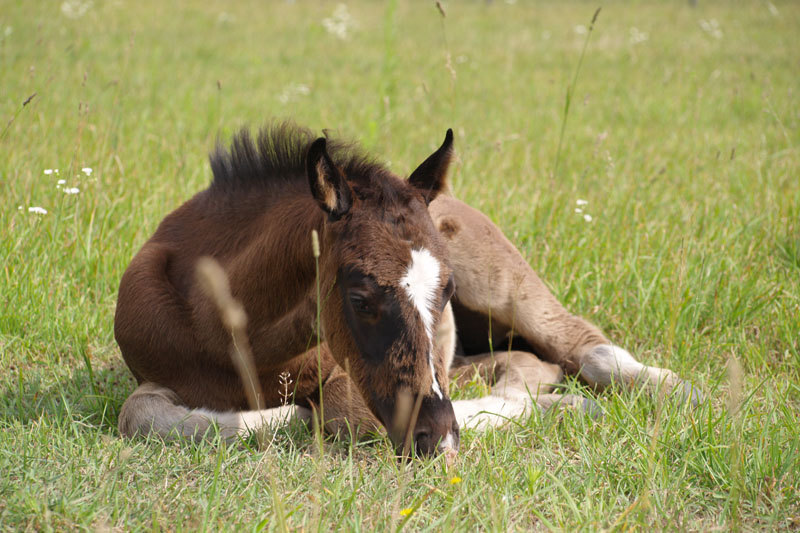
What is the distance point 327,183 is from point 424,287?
537 millimetres

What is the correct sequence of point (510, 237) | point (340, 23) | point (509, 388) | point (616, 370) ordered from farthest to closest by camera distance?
point (340, 23), point (510, 237), point (509, 388), point (616, 370)

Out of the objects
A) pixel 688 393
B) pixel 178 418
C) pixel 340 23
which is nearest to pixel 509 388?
pixel 688 393

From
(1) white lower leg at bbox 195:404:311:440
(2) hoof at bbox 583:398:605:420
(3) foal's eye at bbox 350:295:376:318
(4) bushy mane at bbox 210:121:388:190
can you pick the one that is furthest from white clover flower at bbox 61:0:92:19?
(2) hoof at bbox 583:398:605:420

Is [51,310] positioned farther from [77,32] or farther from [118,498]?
[77,32]

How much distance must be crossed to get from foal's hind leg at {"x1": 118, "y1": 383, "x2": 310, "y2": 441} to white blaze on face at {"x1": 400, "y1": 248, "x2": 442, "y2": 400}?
0.89m

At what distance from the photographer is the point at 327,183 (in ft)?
8.89

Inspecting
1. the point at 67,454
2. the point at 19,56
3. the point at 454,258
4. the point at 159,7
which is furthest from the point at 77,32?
the point at 67,454

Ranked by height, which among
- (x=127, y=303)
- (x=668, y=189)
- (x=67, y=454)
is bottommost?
(x=668, y=189)

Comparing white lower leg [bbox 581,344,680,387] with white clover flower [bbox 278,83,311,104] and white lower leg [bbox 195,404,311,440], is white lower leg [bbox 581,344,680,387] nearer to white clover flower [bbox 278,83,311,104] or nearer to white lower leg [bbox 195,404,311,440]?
white lower leg [bbox 195,404,311,440]

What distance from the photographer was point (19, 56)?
9.11 metres

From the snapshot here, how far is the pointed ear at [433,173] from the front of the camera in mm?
3045

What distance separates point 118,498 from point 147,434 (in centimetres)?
59

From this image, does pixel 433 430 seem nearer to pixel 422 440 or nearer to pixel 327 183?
pixel 422 440

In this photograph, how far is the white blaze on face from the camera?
259 centimetres
